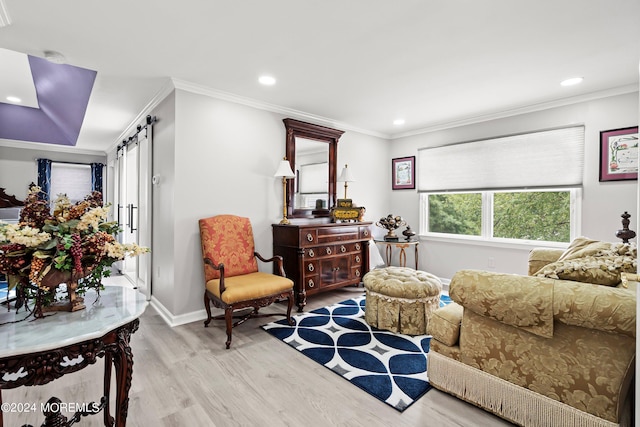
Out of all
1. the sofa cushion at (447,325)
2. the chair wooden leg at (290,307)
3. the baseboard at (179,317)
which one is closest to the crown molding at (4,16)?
the baseboard at (179,317)

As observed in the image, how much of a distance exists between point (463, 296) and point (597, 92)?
10.6 feet

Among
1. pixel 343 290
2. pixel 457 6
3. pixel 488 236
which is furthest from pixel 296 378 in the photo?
pixel 488 236

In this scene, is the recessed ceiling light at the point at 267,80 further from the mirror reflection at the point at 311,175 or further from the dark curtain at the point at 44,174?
the dark curtain at the point at 44,174

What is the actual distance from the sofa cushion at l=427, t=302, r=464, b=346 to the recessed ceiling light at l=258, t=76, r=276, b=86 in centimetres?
254

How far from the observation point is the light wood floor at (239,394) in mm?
1770

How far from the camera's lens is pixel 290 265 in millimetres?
3684

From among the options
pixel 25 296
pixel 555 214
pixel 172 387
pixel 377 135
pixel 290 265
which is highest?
pixel 377 135

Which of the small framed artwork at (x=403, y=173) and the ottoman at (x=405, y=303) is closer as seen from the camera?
the ottoman at (x=405, y=303)

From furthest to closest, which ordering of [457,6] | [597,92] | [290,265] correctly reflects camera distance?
1. [290,265]
2. [597,92]
3. [457,6]

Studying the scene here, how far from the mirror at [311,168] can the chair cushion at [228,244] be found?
821mm

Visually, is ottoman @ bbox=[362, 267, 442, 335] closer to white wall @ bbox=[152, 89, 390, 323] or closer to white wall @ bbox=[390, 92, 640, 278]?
white wall @ bbox=[152, 89, 390, 323]

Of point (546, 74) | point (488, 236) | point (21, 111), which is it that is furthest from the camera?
point (21, 111)

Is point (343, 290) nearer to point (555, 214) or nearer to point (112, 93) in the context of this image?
point (555, 214)

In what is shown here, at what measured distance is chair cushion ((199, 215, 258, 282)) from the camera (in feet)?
10.3
